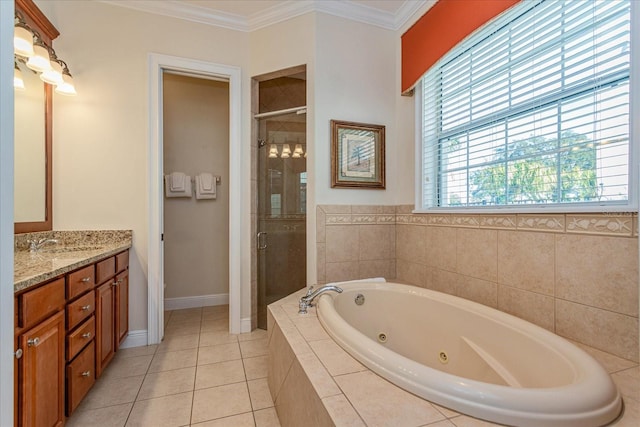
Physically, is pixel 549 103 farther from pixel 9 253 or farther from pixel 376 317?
pixel 9 253

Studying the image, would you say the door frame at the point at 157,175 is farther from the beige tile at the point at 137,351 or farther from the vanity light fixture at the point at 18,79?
the vanity light fixture at the point at 18,79

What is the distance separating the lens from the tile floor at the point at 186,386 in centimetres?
147

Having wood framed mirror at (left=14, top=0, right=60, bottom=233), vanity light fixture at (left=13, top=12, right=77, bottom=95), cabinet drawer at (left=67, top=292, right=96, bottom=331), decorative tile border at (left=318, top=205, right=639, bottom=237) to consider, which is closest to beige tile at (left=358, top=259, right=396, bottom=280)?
decorative tile border at (left=318, top=205, right=639, bottom=237)

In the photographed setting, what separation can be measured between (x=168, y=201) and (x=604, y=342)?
341cm

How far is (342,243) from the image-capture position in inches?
91.0

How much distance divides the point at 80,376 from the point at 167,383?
0.47 metres

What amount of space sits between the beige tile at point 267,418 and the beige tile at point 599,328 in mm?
1370

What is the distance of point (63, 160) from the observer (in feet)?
6.97

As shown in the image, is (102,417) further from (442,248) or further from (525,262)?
(525,262)

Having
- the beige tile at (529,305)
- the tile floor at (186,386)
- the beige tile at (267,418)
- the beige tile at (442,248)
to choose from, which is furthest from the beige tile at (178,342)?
the beige tile at (529,305)

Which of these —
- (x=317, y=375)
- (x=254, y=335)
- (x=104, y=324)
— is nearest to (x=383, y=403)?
(x=317, y=375)

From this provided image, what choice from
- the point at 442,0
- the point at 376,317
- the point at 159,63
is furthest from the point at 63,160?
the point at 442,0

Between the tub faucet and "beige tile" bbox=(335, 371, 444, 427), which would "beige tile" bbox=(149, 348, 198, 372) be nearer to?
the tub faucet

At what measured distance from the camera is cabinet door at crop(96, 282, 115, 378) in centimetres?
167
